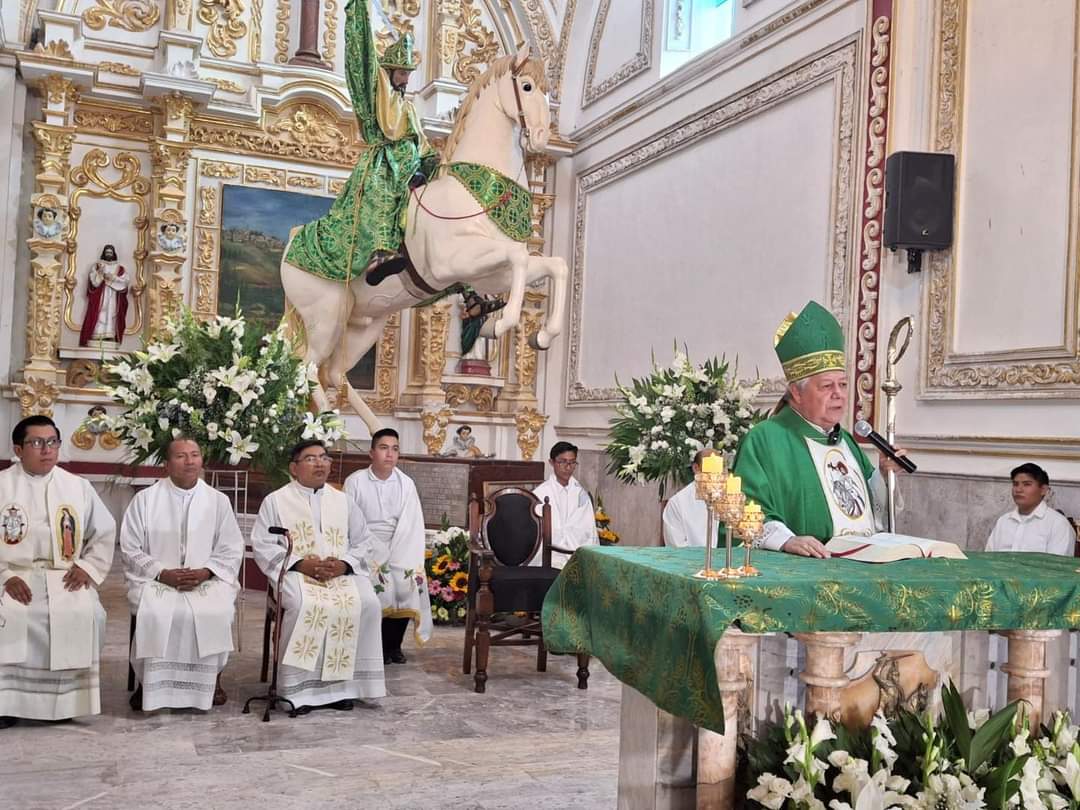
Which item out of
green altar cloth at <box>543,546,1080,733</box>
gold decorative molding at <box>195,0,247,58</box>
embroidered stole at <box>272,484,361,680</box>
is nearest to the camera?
green altar cloth at <box>543,546,1080,733</box>

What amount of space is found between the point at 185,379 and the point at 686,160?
6.35 metres

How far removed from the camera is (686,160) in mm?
11031

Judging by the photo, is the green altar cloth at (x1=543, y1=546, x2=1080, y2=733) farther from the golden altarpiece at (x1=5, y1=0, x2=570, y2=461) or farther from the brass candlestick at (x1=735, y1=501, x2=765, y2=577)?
the golden altarpiece at (x1=5, y1=0, x2=570, y2=461)

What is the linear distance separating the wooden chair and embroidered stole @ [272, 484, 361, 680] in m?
0.85

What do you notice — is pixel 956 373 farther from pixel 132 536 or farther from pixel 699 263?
pixel 132 536

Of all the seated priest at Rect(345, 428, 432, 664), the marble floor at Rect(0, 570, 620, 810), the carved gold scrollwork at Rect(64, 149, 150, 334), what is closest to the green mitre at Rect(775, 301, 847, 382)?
the marble floor at Rect(0, 570, 620, 810)

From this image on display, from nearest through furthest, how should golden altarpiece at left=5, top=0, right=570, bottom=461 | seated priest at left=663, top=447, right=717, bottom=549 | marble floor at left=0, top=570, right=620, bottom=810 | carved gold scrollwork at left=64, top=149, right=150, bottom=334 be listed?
1. marble floor at left=0, top=570, right=620, bottom=810
2. seated priest at left=663, top=447, right=717, bottom=549
3. golden altarpiece at left=5, top=0, right=570, bottom=461
4. carved gold scrollwork at left=64, top=149, right=150, bottom=334

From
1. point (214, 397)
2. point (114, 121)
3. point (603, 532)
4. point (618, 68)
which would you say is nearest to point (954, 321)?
point (603, 532)

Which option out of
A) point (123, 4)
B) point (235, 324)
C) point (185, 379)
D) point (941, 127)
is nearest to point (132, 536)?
point (185, 379)

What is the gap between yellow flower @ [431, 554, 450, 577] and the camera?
8.39 metres

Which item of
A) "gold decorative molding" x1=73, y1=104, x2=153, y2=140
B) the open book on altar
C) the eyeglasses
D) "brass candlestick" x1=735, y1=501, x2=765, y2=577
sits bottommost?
the open book on altar

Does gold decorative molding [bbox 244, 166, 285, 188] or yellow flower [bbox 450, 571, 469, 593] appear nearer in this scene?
yellow flower [bbox 450, 571, 469, 593]

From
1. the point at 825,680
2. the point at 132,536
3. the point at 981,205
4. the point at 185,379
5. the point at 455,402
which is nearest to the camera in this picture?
the point at 825,680

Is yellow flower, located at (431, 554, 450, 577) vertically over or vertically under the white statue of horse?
under
